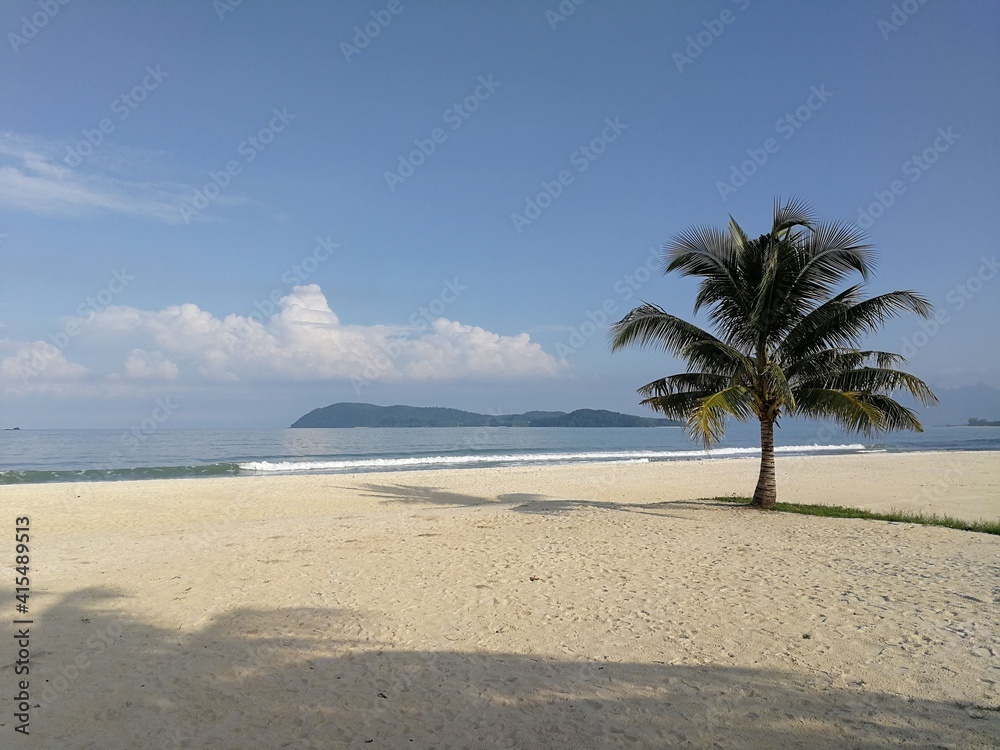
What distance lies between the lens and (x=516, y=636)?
596cm

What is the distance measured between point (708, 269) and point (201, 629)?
11.7 m

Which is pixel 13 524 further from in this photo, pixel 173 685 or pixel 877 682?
pixel 877 682

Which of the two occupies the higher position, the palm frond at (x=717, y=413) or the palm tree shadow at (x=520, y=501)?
the palm frond at (x=717, y=413)

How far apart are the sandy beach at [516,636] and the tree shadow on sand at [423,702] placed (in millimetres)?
21

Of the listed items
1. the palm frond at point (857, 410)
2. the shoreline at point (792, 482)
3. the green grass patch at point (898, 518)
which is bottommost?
the shoreline at point (792, 482)

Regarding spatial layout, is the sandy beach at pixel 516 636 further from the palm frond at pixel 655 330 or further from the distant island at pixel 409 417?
the distant island at pixel 409 417

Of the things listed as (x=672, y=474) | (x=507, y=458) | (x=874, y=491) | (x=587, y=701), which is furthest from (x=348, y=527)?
(x=507, y=458)

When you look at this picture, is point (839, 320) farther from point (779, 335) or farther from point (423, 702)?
point (423, 702)

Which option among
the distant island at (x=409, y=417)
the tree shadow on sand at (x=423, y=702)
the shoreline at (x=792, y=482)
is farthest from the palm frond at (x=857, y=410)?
the distant island at (x=409, y=417)

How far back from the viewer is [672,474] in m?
28.7

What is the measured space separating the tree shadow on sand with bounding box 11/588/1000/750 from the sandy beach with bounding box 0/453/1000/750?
0.07 ft

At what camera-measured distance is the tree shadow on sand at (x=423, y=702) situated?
4.09 meters

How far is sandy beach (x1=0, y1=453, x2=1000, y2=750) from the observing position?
426cm

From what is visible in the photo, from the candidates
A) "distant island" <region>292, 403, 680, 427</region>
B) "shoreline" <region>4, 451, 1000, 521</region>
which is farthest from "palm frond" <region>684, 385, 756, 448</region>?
"distant island" <region>292, 403, 680, 427</region>
